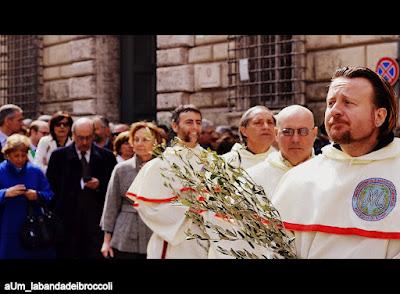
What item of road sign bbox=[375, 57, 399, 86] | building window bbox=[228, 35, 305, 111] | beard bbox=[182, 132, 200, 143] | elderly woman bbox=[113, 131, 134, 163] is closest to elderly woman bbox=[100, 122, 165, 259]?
beard bbox=[182, 132, 200, 143]

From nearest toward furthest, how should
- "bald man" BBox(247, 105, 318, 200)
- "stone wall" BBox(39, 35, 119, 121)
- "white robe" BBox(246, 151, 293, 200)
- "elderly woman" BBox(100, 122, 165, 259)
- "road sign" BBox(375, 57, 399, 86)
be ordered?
1. "bald man" BBox(247, 105, 318, 200)
2. "white robe" BBox(246, 151, 293, 200)
3. "elderly woman" BBox(100, 122, 165, 259)
4. "road sign" BBox(375, 57, 399, 86)
5. "stone wall" BBox(39, 35, 119, 121)

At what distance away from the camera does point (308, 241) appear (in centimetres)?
253

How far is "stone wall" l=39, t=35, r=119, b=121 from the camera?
1550cm

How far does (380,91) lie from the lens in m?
2.52

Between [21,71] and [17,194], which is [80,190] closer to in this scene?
[17,194]

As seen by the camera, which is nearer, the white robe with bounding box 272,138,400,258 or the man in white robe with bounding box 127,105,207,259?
the white robe with bounding box 272,138,400,258

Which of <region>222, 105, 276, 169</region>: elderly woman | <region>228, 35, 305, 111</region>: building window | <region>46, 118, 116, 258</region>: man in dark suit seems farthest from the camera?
<region>228, 35, 305, 111</region>: building window

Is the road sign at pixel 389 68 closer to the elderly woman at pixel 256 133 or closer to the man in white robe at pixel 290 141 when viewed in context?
the elderly woman at pixel 256 133

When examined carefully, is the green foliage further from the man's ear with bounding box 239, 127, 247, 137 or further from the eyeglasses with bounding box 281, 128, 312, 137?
the man's ear with bounding box 239, 127, 247, 137

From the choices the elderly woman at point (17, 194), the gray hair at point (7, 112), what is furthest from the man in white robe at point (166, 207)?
the gray hair at point (7, 112)

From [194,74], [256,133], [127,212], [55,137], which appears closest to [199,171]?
[256,133]

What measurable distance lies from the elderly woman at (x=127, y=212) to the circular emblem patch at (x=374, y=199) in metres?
4.66
